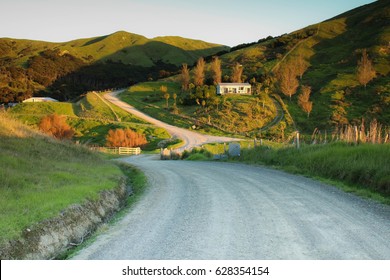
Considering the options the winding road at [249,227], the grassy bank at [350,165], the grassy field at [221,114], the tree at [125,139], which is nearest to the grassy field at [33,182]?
the winding road at [249,227]

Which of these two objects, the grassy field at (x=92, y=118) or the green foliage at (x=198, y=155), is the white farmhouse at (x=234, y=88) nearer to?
the grassy field at (x=92, y=118)

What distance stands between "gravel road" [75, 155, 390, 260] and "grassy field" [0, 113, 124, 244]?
157 centimetres

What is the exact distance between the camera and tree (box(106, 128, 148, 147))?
65.8 meters

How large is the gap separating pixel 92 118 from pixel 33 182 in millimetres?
78112

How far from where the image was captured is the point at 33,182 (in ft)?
36.4

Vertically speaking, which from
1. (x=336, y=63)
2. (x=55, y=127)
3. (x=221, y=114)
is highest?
(x=336, y=63)

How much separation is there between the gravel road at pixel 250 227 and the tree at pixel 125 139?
2123 inches

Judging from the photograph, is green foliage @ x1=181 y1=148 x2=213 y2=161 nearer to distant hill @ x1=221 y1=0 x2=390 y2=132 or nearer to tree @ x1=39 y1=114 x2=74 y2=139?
tree @ x1=39 y1=114 x2=74 y2=139

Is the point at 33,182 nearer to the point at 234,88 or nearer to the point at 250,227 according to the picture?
the point at 250,227

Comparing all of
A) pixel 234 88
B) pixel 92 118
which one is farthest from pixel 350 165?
pixel 234 88

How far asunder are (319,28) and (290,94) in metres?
83.4

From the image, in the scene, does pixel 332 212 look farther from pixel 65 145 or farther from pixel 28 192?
pixel 65 145

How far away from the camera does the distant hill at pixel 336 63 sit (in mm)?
76625
